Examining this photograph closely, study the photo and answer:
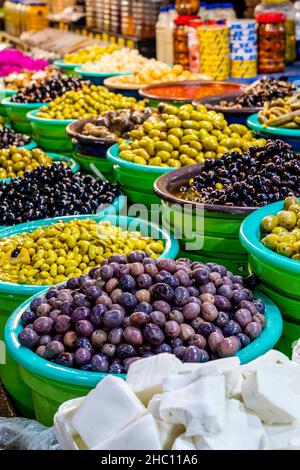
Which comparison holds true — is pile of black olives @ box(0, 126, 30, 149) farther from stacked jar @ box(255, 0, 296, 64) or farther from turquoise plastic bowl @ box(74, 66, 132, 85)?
stacked jar @ box(255, 0, 296, 64)

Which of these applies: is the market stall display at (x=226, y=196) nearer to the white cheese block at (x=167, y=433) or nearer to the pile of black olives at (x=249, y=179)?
the pile of black olives at (x=249, y=179)

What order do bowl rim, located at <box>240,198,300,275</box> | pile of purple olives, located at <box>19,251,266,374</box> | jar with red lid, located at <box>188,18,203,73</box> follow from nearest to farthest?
pile of purple olives, located at <box>19,251,266,374</box> → bowl rim, located at <box>240,198,300,275</box> → jar with red lid, located at <box>188,18,203,73</box>

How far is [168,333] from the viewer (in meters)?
1.82

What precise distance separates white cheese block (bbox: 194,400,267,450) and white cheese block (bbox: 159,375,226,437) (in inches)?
0.8

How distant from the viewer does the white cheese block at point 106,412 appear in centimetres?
137

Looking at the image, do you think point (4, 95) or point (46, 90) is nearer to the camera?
point (46, 90)

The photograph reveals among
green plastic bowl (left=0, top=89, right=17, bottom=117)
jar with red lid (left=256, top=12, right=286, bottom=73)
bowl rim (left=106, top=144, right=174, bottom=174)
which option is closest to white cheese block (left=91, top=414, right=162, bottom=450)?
bowl rim (left=106, top=144, right=174, bottom=174)

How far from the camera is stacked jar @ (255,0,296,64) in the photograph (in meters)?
5.09

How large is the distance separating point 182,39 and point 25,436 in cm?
432

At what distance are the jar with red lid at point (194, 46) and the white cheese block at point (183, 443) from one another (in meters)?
4.36

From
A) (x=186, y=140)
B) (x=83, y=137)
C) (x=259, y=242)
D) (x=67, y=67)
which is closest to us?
(x=259, y=242)

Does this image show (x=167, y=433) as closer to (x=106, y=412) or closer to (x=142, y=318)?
(x=106, y=412)

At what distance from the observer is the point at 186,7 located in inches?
228

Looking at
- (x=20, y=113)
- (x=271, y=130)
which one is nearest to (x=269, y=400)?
(x=271, y=130)
